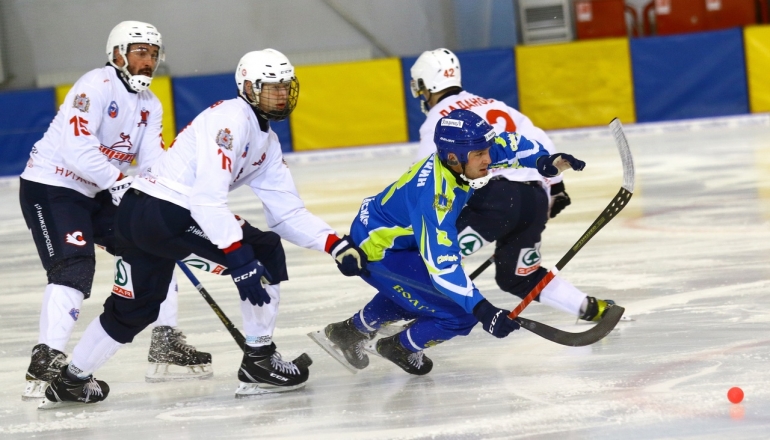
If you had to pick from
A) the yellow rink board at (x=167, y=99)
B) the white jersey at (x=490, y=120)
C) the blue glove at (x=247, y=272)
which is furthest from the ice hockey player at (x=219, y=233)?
the yellow rink board at (x=167, y=99)

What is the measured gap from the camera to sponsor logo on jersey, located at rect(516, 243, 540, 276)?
4.32 metres

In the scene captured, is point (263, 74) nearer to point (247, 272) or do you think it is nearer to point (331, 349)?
point (247, 272)

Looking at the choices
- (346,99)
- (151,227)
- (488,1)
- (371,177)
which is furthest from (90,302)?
(488,1)

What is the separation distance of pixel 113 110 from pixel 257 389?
1.27 meters

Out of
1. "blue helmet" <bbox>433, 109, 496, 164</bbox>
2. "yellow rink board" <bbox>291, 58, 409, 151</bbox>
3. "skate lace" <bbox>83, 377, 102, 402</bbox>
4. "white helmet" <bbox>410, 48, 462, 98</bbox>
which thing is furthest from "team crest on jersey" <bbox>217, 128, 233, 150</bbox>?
"yellow rink board" <bbox>291, 58, 409, 151</bbox>

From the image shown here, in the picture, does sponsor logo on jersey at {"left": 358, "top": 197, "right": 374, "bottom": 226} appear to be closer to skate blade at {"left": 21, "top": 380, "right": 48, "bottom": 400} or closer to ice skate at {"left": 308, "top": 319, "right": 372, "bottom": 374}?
ice skate at {"left": 308, "top": 319, "right": 372, "bottom": 374}

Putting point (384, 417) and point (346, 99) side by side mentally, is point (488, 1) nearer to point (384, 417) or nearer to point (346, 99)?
point (346, 99)

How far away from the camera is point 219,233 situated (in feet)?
11.5

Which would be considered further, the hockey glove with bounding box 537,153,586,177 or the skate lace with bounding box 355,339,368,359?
the skate lace with bounding box 355,339,368,359

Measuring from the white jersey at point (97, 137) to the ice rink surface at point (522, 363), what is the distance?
77cm

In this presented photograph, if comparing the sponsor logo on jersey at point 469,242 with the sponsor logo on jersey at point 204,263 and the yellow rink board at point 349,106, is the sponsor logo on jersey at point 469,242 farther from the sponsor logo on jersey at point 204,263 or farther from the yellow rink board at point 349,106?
the yellow rink board at point 349,106

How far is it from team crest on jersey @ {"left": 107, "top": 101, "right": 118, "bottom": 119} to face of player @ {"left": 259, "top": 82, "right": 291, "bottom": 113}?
2.71 ft

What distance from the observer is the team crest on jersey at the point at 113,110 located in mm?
4266

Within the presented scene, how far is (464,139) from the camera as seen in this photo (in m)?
3.48
